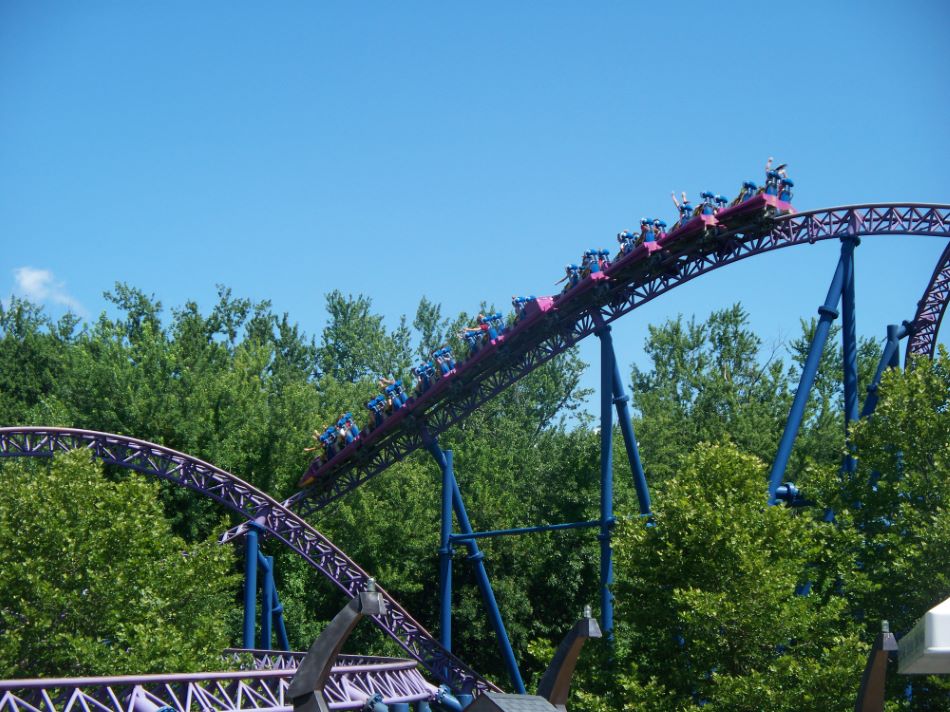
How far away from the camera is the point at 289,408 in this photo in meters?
33.8

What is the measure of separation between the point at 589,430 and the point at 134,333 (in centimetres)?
1777

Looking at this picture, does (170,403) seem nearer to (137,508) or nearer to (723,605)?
(137,508)

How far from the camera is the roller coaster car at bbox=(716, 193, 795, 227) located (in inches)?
774

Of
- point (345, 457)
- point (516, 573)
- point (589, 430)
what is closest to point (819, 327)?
point (345, 457)

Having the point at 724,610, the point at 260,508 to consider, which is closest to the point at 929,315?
the point at 724,610

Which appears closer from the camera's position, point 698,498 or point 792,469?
point 698,498

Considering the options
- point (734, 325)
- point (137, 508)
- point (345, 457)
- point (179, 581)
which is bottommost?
point (179, 581)

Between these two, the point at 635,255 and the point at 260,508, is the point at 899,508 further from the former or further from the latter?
the point at 260,508

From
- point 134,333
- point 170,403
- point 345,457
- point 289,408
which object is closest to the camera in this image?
point 345,457

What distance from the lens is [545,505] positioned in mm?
34531

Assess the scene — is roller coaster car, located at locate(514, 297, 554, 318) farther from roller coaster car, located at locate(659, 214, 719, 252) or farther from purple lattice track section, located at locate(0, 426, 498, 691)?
purple lattice track section, located at locate(0, 426, 498, 691)

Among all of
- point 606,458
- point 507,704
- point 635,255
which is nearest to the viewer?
point 507,704

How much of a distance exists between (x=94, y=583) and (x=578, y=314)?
31.4 feet

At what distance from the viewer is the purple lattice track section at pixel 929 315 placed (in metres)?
21.4
